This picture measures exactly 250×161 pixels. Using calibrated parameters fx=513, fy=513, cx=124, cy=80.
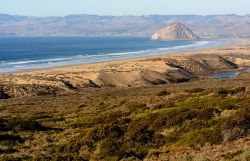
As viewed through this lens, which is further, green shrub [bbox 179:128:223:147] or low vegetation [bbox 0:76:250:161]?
green shrub [bbox 179:128:223:147]

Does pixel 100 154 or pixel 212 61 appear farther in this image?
pixel 212 61

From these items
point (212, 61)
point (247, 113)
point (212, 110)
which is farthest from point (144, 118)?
point (212, 61)

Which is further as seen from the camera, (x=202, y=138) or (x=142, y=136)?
(x=142, y=136)

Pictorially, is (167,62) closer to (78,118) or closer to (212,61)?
(212,61)

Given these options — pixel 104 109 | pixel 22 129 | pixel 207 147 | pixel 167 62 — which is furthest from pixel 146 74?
pixel 207 147

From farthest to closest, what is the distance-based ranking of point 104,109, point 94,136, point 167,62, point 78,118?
point 167,62 → point 104,109 → point 78,118 → point 94,136

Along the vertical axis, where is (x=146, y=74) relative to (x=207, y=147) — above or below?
below

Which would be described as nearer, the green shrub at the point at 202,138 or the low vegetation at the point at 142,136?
the low vegetation at the point at 142,136

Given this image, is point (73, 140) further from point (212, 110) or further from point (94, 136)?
point (212, 110)

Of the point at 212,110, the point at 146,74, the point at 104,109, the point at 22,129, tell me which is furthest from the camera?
the point at 146,74
